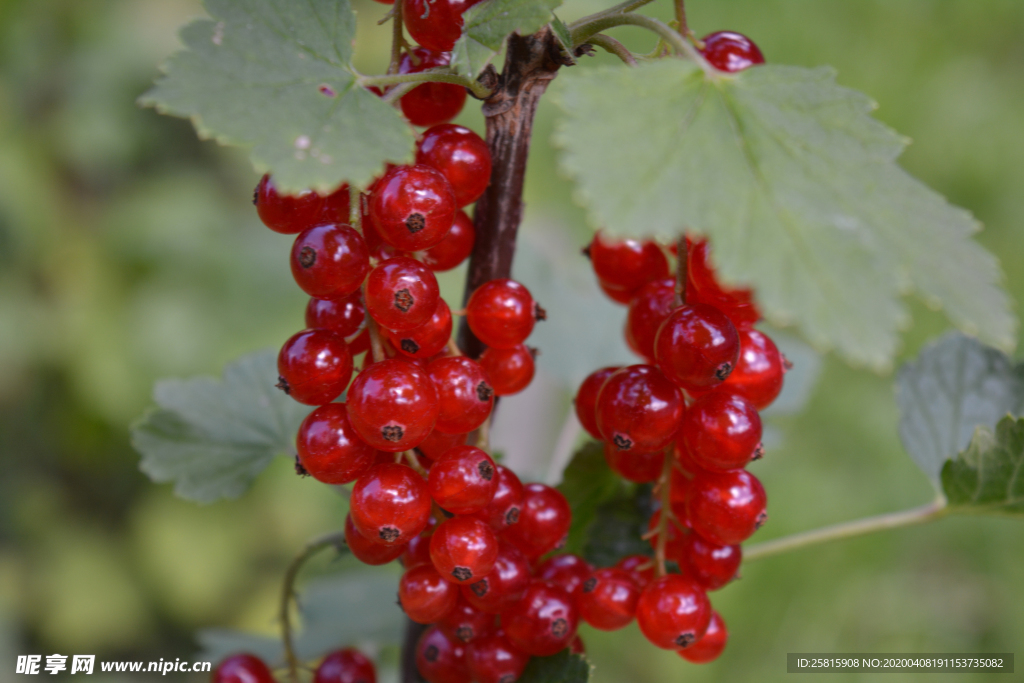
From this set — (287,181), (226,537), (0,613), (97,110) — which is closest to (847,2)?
(97,110)

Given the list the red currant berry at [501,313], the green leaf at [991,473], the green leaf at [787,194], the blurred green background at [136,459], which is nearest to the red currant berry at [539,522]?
the red currant berry at [501,313]

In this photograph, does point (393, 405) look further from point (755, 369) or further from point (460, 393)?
point (755, 369)

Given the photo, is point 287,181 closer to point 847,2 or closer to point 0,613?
point 0,613

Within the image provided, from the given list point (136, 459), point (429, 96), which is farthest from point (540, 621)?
point (136, 459)

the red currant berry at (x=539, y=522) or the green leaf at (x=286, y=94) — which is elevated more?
the green leaf at (x=286, y=94)

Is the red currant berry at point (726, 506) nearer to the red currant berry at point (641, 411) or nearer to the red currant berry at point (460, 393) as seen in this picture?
the red currant berry at point (641, 411)

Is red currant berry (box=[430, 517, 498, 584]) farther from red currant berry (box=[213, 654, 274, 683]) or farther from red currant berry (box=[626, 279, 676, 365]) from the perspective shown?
red currant berry (box=[213, 654, 274, 683])
